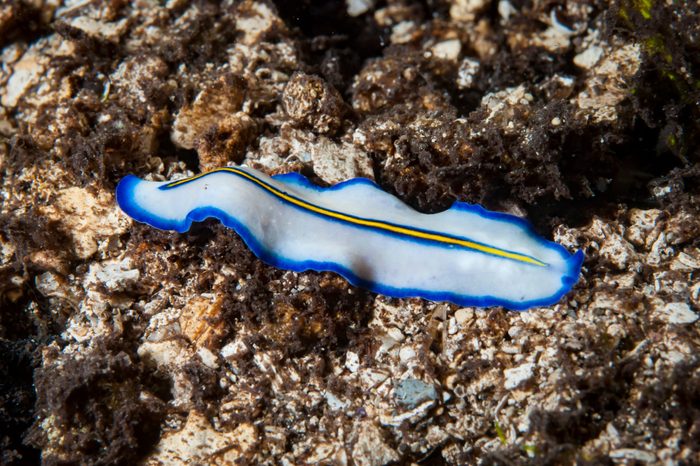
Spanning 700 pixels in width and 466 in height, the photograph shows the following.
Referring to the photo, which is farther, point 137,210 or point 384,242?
point 137,210

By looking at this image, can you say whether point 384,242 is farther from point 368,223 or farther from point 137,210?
point 137,210

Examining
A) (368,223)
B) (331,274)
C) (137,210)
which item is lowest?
→ (331,274)

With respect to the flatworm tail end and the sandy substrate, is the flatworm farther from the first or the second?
the sandy substrate

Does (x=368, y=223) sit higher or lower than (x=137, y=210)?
higher

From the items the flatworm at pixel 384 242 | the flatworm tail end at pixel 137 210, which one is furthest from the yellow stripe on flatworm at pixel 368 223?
the flatworm tail end at pixel 137 210

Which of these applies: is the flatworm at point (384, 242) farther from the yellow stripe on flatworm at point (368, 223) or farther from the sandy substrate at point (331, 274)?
the sandy substrate at point (331, 274)

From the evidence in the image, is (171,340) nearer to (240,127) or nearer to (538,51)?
(240,127)

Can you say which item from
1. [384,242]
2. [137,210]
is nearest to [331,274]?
[384,242]
